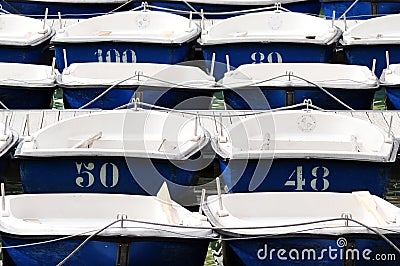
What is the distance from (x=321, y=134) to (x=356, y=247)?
213 cm

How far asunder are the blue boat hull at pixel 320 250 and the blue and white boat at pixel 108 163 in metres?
1.33

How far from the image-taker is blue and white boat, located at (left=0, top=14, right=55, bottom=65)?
400 inches

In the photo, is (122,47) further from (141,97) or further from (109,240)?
(109,240)

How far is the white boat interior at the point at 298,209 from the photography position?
645cm

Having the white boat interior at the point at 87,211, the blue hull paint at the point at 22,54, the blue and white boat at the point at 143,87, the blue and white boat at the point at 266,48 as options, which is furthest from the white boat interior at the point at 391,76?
the white boat interior at the point at 87,211

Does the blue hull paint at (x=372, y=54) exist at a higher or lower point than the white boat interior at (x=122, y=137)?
higher

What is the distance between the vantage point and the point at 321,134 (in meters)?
8.20

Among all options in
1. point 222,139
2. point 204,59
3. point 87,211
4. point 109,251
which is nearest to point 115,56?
point 204,59

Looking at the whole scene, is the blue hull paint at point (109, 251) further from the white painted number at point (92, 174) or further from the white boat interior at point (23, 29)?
the white boat interior at point (23, 29)

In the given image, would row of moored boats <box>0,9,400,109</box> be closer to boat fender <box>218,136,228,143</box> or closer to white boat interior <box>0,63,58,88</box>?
white boat interior <box>0,63,58,88</box>

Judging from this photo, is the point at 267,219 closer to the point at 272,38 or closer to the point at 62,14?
the point at 272,38

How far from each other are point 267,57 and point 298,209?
3381mm

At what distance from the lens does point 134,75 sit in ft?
30.2

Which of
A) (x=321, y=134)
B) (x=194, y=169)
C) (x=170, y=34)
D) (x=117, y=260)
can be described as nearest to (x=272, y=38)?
(x=170, y=34)
